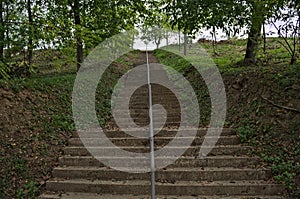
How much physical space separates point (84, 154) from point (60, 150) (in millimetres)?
479

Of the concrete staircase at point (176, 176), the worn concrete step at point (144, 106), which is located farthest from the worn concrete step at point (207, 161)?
the worn concrete step at point (144, 106)

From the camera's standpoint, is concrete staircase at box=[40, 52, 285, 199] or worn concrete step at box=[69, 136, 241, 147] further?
worn concrete step at box=[69, 136, 241, 147]

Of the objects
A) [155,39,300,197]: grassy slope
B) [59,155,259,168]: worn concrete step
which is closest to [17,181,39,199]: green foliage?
[59,155,259,168]: worn concrete step

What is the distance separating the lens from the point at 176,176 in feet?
15.6

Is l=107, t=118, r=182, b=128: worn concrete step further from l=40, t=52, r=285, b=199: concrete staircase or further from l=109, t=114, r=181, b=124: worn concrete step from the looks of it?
l=40, t=52, r=285, b=199: concrete staircase

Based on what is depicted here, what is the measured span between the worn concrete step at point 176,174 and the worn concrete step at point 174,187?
0.38 ft

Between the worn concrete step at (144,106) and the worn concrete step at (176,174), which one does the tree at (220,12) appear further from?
the worn concrete step at (176,174)

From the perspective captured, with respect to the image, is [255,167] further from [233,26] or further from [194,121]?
[233,26]

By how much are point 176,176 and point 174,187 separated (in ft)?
0.98

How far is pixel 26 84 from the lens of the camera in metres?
6.68

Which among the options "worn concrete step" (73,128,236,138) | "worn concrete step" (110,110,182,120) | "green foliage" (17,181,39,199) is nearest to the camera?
"green foliage" (17,181,39,199)

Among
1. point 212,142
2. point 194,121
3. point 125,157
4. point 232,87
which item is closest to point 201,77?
point 232,87

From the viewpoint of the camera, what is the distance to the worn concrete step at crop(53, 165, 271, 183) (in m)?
4.63

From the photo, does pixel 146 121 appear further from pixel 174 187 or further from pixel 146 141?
pixel 174 187
